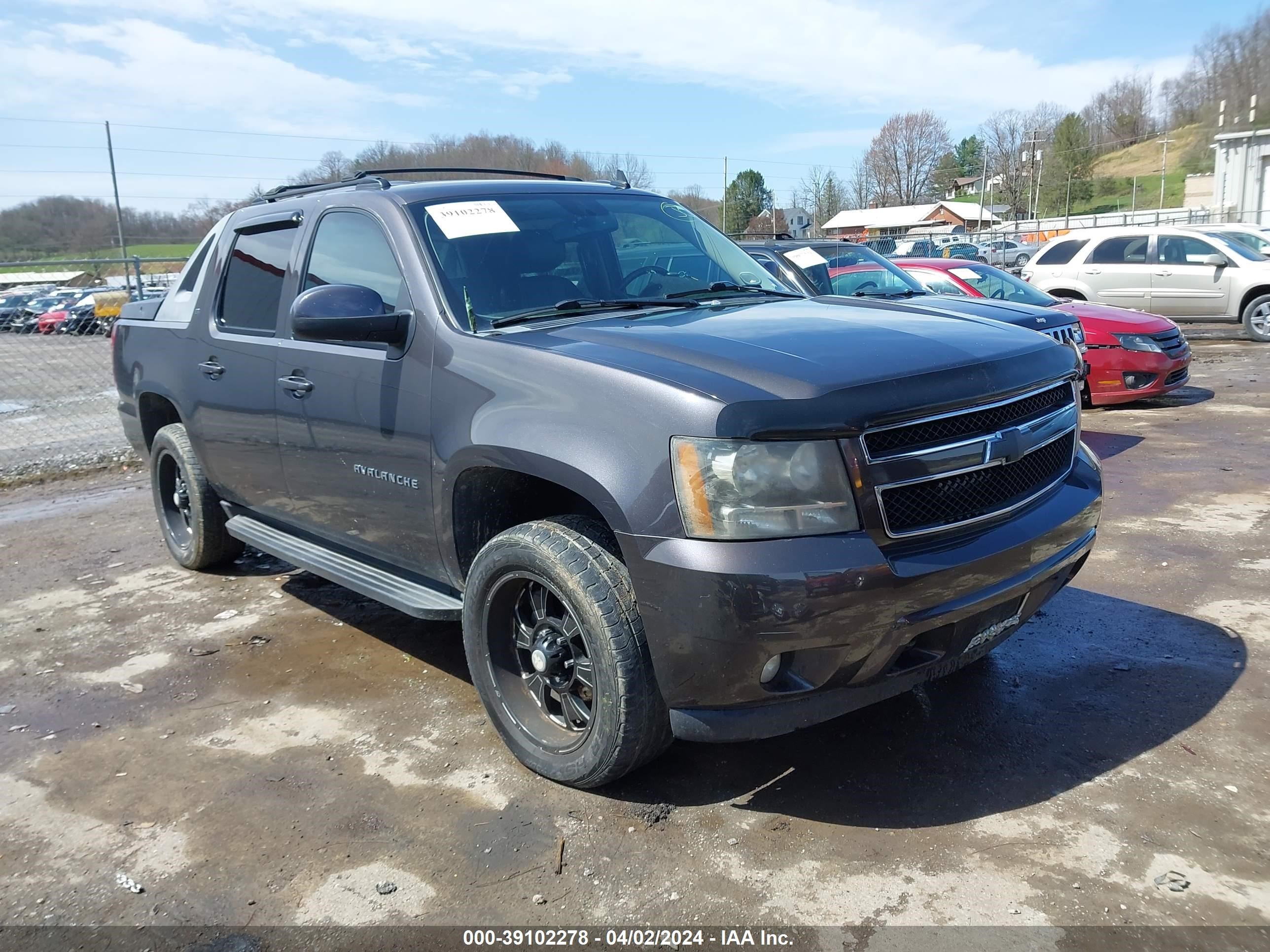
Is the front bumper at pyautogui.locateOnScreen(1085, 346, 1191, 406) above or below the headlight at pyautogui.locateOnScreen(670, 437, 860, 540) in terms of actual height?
below

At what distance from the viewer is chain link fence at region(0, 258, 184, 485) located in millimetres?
9688

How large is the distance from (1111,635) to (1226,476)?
3.49 metres

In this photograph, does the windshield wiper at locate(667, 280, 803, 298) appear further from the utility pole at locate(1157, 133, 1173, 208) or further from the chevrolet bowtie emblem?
the utility pole at locate(1157, 133, 1173, 208)

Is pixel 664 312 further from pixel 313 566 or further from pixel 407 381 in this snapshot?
pixel 313 566

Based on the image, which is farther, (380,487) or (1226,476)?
(1226,476)

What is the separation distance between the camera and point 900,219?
3322 inches

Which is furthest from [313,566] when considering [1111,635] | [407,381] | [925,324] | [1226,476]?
[1226,476]

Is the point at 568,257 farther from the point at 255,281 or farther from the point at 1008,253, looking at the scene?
the point at 1008,253

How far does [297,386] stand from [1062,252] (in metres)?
14.3

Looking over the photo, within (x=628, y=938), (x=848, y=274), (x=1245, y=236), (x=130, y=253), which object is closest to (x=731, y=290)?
(x=628, y=938)

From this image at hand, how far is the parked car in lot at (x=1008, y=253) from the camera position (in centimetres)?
2962

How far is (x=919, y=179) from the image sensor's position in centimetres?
10419

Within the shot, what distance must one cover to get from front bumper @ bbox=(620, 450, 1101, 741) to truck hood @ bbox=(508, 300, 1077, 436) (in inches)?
13.8

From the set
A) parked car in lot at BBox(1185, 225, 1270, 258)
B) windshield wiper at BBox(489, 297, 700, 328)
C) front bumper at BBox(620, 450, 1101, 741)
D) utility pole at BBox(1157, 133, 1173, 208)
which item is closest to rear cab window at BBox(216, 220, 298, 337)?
windshield wiper at BBox(489, 297, 700, 328)
